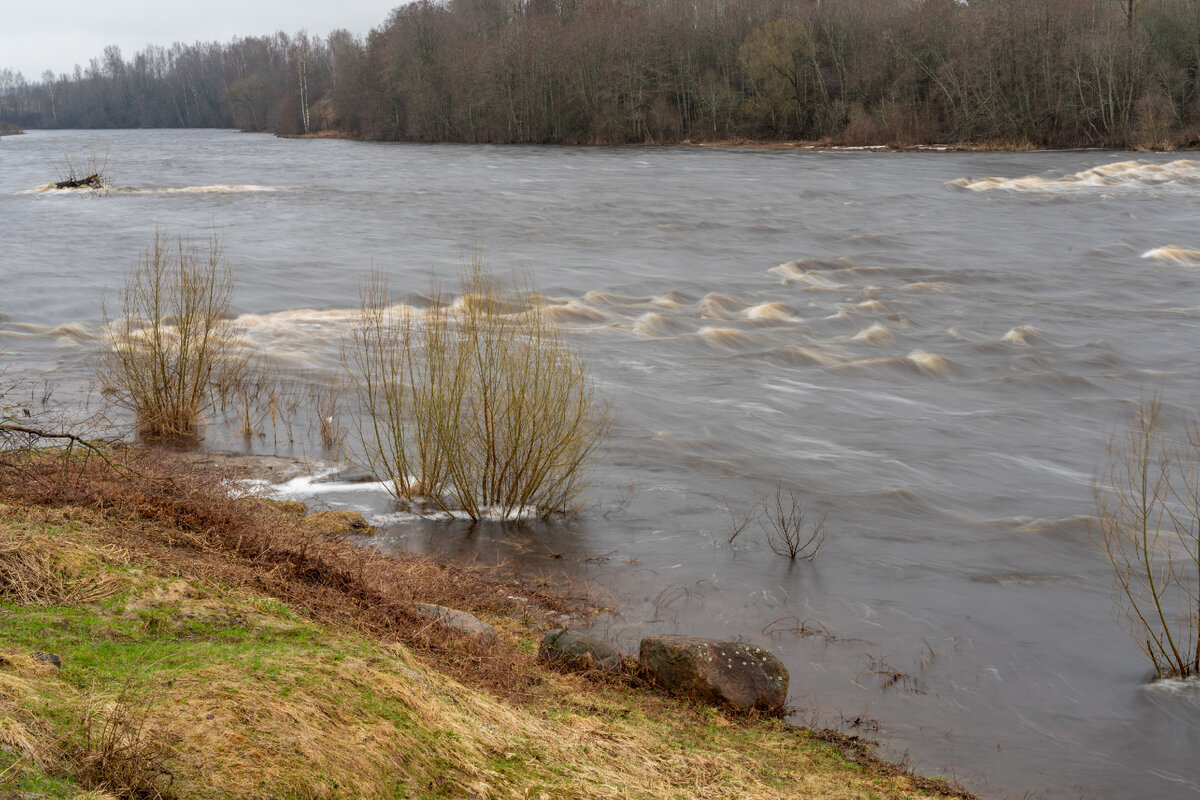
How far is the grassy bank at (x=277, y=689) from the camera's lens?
11.5 ft

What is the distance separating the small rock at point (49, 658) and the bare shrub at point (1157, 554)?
21.0 feet

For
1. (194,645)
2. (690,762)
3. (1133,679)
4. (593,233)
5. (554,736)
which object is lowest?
(1133,679)

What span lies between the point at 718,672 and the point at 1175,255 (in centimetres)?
2607

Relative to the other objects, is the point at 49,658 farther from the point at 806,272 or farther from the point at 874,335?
the point at 806,272

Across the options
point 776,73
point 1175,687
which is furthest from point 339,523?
point 776,73

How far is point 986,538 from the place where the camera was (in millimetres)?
10523

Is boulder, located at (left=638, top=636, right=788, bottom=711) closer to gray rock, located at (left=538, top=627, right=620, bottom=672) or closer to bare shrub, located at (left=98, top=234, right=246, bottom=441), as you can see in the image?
gray rock, located at (left=538, top=627, right=620, bottom=672)

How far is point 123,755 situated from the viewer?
3283mm

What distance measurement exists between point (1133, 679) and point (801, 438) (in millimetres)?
6559

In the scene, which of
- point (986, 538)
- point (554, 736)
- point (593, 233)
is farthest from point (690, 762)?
point (593, 233)

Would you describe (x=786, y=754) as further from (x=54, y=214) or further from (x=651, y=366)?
(x=54, y=214)

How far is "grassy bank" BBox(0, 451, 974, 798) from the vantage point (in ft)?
11.5

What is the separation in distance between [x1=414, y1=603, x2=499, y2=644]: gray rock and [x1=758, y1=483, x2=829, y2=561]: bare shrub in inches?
160

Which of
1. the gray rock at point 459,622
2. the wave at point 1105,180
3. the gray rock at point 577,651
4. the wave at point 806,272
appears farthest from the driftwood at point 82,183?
the gray rock at point 577,651
